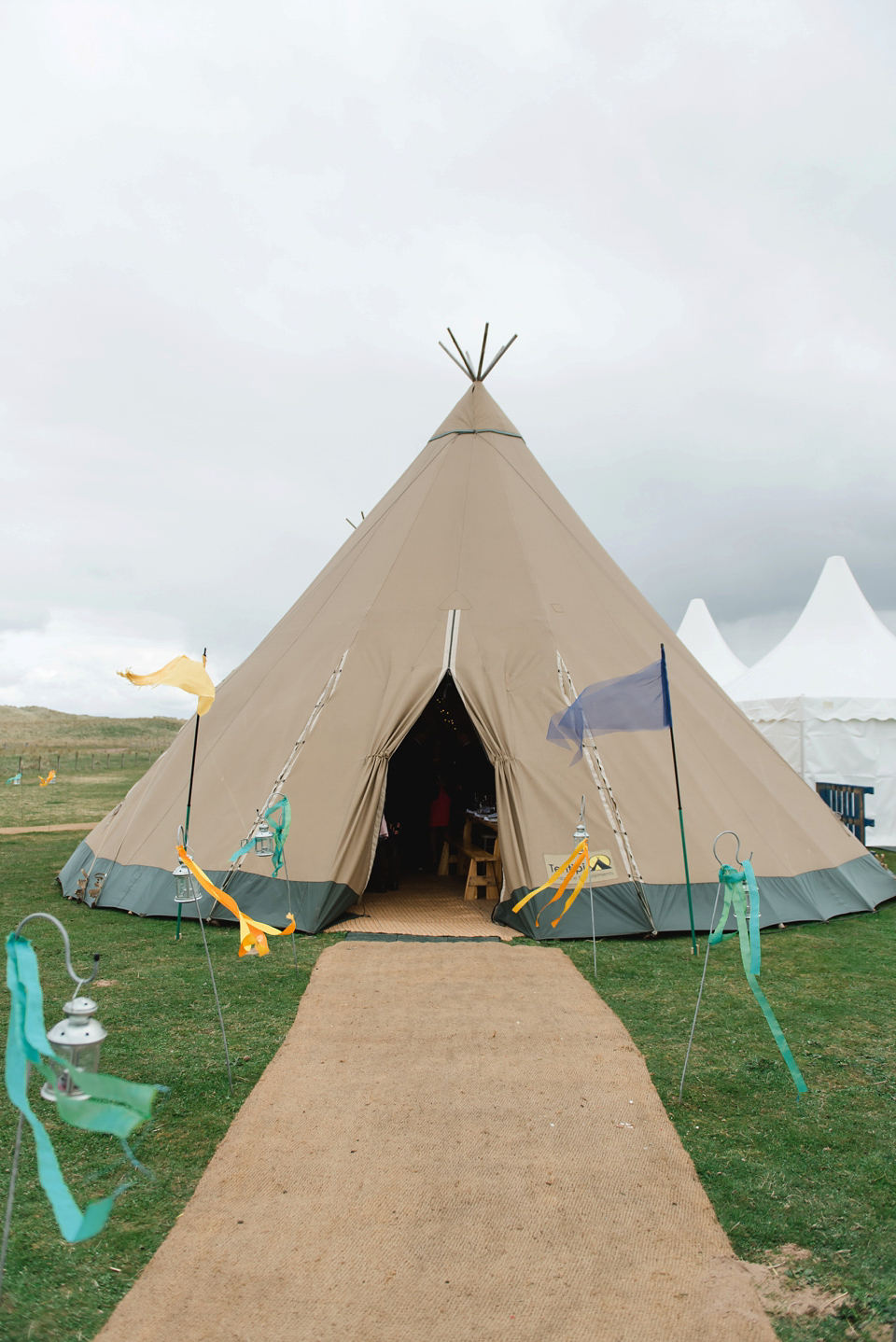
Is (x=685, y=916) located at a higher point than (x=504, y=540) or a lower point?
lower

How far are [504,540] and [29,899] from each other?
629cm

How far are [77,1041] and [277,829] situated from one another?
4.41m

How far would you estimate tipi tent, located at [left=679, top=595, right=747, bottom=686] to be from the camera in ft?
85.2

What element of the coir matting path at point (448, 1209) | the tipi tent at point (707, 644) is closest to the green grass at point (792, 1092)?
the coir matting path at point (448, 1209)

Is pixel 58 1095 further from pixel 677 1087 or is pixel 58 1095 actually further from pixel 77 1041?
pixel 677 1087

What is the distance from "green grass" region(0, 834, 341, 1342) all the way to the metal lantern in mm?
951

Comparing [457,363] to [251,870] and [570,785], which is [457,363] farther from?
[251,870]

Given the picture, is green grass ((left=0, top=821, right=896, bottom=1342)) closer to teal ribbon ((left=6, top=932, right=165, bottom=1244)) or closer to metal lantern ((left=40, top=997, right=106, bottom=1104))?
teal ribbon ((left=6, top=932, right=165, bottom=1244))

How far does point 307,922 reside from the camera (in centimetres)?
A: 696

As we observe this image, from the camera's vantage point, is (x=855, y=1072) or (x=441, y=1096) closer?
(x=441, y=1096)

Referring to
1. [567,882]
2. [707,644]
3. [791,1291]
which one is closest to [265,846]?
[567,882]

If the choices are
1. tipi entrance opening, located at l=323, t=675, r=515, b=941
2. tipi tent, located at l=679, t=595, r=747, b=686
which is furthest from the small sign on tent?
tipi tent, located at l=679, t=595, r=747, b=686

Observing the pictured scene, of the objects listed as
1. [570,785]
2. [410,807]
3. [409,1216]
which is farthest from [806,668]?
[409,1216]

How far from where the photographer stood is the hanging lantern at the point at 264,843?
6296 mm
